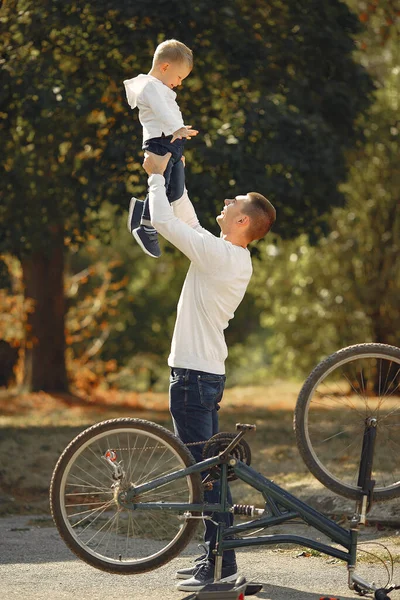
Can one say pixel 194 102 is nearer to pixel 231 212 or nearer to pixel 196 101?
pixel 196 101

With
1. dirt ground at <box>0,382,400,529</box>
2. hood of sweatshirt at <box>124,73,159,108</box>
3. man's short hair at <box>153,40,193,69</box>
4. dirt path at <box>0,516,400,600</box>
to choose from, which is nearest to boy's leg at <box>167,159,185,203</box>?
hood of sweatshirt at <box>124,73,159,108</box>

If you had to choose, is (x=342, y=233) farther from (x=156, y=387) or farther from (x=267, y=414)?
(x=156, y=387)

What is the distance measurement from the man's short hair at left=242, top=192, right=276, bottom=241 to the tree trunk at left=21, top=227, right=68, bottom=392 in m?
10.7

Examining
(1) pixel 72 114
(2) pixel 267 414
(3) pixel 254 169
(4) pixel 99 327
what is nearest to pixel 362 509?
(3) pixel 254 169

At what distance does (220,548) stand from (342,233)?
1220cm

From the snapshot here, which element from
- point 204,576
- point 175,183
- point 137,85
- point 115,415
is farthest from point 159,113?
point 115,415

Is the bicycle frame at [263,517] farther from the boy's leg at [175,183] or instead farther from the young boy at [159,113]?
the boy's leg at [175,183]

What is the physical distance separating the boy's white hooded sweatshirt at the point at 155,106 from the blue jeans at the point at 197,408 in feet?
3.79

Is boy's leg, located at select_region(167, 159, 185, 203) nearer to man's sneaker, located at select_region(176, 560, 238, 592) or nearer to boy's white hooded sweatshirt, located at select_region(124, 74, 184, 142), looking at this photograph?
boy's white hooded sweatshirt, located at select_region(124, 74, 184, 142)

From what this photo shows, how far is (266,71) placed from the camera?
1208cm

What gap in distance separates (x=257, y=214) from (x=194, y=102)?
730 centimetres

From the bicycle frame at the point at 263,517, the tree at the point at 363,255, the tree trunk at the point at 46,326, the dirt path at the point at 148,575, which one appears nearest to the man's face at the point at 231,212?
the bicycle frame at the point at 263,517

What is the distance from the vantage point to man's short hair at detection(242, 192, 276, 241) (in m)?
4.90

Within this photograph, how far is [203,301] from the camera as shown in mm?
4855
